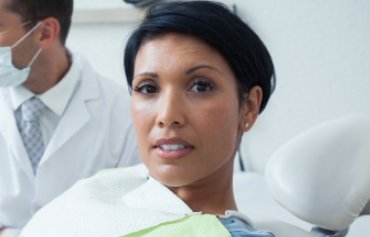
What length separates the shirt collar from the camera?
141 centimetres

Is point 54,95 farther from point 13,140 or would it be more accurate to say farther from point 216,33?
point 216,33

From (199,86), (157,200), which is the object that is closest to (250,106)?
(199,86)

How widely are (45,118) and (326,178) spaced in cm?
90

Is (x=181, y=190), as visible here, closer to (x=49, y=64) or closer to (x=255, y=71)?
(x=255, y=71)

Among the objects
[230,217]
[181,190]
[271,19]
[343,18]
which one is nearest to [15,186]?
[181,190]

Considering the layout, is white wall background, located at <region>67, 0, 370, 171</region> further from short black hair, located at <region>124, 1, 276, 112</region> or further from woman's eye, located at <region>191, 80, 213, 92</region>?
woman's eye, located at <region>191, 80, 213, 92</region>

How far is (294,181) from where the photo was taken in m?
0.91

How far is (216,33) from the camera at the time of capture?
81 centimetres

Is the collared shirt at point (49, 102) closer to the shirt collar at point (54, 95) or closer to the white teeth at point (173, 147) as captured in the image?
the shirt collar at point (54, 95)

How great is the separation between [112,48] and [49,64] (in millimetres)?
→ 509

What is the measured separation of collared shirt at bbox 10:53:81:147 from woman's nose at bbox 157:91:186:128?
2.37 ft

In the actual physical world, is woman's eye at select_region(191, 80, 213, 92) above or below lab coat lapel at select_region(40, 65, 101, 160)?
above

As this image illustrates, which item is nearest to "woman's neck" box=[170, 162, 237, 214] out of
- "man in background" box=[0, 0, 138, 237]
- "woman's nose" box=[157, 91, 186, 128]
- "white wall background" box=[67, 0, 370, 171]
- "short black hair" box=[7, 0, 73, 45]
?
"woman's nose" box=[157, 91, 186, 128]

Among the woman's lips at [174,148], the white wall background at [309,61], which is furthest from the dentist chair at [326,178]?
the white wall background at [309,61]
